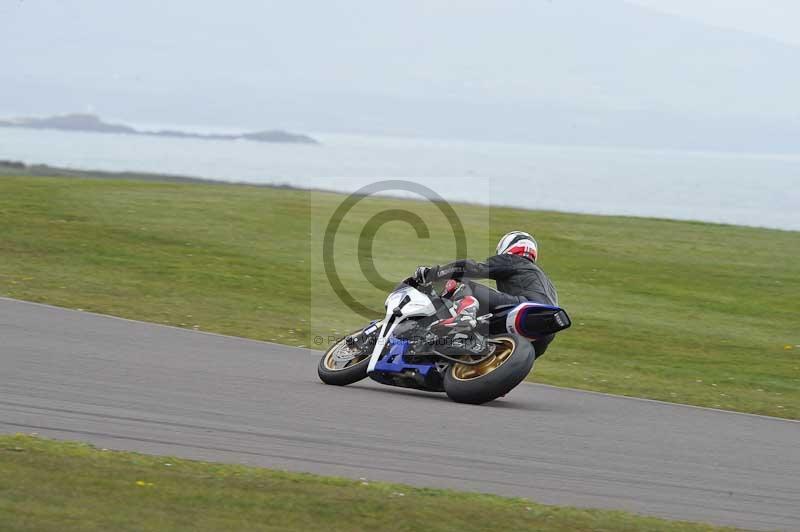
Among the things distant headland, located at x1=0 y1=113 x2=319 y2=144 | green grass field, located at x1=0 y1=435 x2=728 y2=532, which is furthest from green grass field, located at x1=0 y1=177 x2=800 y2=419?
distant headland, located at x1=0 y1=113 x2=319 y2=144

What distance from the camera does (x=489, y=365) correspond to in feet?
33.3

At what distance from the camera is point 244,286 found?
18266 mm

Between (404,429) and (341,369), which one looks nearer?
(404,429)

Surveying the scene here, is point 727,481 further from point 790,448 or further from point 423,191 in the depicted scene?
point 423,191

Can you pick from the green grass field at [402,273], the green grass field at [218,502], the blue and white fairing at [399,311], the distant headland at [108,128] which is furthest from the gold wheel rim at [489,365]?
the distant headland at [108,128]

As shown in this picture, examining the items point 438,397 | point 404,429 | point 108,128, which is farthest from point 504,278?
point 108,128

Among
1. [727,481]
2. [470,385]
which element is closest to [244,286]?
[470,385]

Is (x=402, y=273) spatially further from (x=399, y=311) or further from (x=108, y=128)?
(x=108, y=128)

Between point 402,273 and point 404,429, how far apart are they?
41.0 feet

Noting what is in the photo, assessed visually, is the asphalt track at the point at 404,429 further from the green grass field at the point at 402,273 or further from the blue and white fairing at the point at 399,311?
the green grass field at the point at 402,273

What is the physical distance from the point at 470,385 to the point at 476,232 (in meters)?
17.5

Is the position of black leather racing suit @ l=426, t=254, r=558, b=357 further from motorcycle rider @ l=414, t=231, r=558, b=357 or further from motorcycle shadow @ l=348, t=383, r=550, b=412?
motorcycle shadow @ l=348, t=383, r=550, b=412

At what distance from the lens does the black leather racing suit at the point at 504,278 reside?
10.3m

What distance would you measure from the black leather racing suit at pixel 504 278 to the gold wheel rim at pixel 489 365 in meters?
0.42
